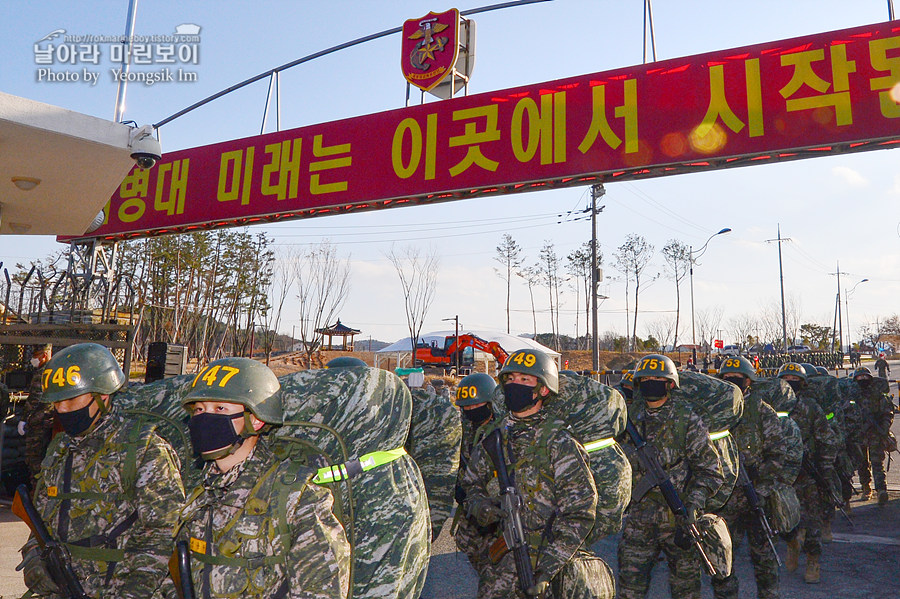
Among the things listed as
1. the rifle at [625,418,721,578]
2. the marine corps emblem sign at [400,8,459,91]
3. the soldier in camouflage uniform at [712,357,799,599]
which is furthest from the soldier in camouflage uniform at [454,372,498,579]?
the marine corps emblem sign at [400,8,459,91]

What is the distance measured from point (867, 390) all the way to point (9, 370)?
48.9 feet

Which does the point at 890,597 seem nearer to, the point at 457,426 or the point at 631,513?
the point at 631,513

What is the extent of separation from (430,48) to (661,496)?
27.7ft

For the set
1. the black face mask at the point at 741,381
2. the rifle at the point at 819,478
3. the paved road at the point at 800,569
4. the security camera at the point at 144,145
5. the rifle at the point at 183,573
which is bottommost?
the paved road at the point at 800,569

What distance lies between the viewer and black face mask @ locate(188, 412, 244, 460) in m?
2.54

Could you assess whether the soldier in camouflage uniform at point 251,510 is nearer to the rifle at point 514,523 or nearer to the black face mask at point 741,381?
the rifle at point 514,523

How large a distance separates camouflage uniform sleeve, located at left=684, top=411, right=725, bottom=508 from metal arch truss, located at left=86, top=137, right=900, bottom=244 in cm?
456

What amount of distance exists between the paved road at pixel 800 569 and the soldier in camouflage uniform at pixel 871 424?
1829mm

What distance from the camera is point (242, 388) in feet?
8.43

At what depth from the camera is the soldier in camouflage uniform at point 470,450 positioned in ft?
15.3

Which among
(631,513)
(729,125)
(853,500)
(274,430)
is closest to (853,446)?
(853,500)

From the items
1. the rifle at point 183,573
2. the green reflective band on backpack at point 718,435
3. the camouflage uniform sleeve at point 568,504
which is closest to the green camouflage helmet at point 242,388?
the rifle at point 183,573

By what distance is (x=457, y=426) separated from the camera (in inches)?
170

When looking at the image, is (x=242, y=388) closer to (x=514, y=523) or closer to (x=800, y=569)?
(x=514, y=523)
